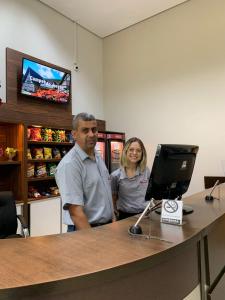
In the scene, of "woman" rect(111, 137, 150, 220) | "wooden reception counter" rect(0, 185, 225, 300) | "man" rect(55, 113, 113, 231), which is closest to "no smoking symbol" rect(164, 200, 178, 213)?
"wooden reception counter" rect(0, 185, 225, 300)

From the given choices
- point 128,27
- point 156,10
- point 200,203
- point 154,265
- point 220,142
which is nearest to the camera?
point 154,265

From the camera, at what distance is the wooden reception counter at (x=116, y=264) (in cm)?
84

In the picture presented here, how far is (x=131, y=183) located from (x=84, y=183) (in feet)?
2.04

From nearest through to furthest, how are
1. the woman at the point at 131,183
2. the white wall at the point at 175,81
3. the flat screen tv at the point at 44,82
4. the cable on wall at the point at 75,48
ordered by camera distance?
1. the woman at the point at 131,183
2. the flat screen tv at the point at 44,82
3. the white wall at the point at 175,81
4. the cable on wall at the point at 75,48

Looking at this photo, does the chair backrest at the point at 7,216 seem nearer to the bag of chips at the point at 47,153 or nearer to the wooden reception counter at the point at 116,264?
the bag of chips at the point at 47,153

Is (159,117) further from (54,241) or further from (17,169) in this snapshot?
(54,241)

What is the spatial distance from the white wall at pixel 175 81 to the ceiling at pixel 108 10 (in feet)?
0.64

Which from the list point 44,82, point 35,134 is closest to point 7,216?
point 35,134

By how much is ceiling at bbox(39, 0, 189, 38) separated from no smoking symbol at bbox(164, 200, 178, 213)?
4.21 meters

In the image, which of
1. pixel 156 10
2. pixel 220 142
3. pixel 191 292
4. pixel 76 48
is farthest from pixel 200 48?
pixel 191 292

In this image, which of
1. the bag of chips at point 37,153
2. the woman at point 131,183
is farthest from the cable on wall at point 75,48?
the woman at point 131,183

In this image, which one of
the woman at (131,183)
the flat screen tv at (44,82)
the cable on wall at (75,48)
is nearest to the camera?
the woman at (131,183)

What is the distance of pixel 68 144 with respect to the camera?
4.54 metres

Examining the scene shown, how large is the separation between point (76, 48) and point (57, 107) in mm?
1466
